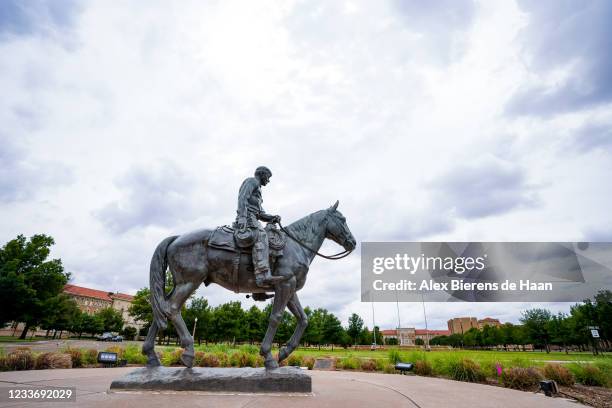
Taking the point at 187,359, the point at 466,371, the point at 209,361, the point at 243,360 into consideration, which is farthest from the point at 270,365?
the point at 466,371

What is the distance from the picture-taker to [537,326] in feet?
210

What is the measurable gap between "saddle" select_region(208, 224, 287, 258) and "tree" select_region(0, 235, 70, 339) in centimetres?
4068

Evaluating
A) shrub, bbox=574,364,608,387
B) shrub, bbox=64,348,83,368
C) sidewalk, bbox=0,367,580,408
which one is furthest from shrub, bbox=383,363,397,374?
shrub, bbox=64,348,83,368

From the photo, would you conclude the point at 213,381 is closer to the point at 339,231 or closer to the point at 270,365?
the point at 270,365

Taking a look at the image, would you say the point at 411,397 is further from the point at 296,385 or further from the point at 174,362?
the point at 174,362

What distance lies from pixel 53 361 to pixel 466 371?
12229 mm

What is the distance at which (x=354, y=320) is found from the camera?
245 feet

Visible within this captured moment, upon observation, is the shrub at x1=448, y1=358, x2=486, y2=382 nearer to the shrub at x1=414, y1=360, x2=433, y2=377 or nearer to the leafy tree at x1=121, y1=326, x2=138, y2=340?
the shrub at x1=414, y1=360, x2=433, y2=377

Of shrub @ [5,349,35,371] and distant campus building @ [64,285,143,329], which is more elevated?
distant campus building @ [64,285,143,329]

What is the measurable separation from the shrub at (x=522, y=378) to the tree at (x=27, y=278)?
44.3 meters

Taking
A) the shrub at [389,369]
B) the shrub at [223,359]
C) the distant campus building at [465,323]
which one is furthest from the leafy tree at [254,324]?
the distant campus building at [465,323]

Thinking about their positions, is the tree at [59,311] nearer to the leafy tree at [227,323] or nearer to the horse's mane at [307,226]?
the leafy tree at [227,323]

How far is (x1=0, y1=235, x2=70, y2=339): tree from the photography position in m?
34.8

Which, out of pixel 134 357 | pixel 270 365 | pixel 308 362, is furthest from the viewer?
pixel 308 362
